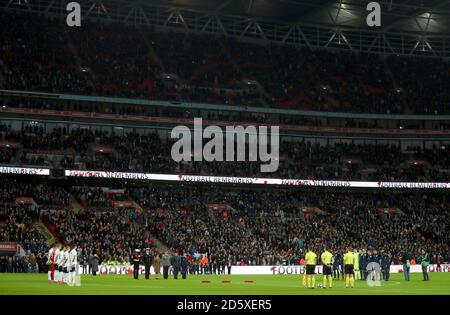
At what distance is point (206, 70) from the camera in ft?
251

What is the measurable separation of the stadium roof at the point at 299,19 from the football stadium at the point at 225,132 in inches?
11.7

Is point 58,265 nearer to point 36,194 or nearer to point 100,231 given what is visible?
point 100,231

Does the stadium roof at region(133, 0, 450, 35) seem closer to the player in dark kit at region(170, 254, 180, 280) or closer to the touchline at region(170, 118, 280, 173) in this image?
the touchline at region(170, 118, 280, 173)

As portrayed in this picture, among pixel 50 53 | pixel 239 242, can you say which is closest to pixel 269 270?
pixel 239 242

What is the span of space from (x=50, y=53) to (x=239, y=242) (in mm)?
29938

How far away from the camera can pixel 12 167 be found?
5762 cm

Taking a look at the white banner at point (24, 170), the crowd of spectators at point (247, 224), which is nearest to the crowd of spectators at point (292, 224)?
the crowd of spectators at point (247, 224)

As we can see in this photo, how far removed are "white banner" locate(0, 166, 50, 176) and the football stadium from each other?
9cm

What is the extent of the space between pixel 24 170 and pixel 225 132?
2174 cm

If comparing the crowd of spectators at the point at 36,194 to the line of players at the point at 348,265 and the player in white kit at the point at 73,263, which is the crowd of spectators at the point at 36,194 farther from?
the player in white kit at the point at 73,263

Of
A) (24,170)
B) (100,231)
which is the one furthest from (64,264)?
(24,170)

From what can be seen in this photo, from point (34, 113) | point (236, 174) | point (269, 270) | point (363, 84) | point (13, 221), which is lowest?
point (269, 270)
